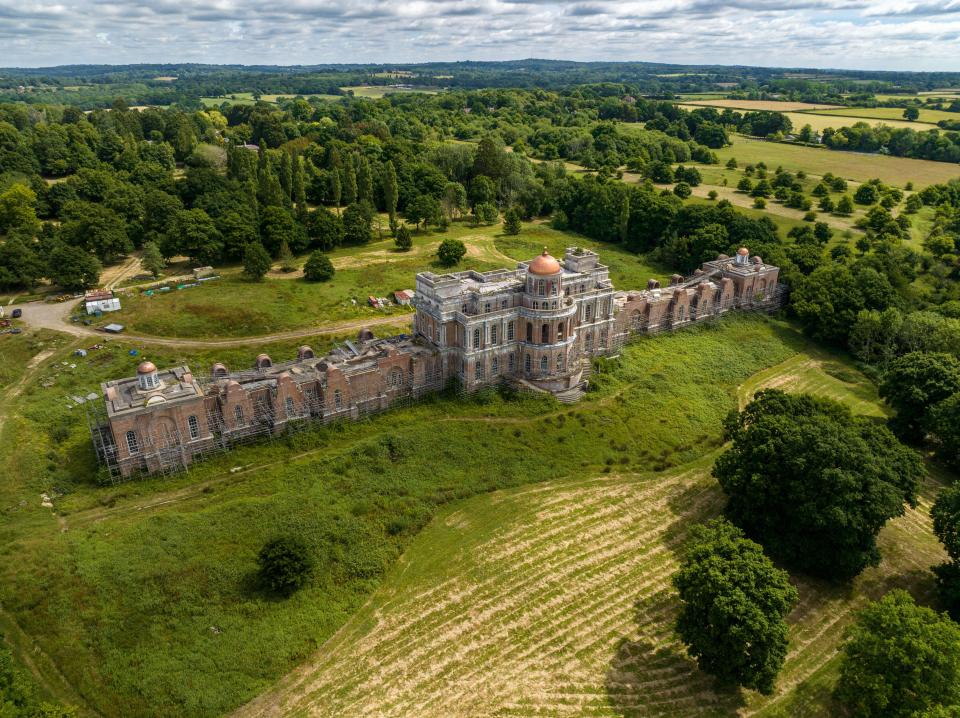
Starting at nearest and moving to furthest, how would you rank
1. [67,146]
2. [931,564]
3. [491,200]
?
[931,564]
[491,200]
[67,146]

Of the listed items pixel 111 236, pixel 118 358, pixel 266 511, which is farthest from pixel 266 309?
pixel 266 511

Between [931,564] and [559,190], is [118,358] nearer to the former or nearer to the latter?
[931,564]

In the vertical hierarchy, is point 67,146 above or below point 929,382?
above

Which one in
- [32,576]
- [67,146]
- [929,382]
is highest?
[67,146]

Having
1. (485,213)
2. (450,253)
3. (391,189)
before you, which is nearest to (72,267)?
(450,253)

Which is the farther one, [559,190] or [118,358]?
[559,190]

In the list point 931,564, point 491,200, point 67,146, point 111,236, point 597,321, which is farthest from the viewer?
point 67,146

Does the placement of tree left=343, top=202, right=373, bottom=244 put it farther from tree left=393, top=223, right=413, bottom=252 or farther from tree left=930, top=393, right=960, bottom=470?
tree left=930, top=393, right=960, bottom=470
